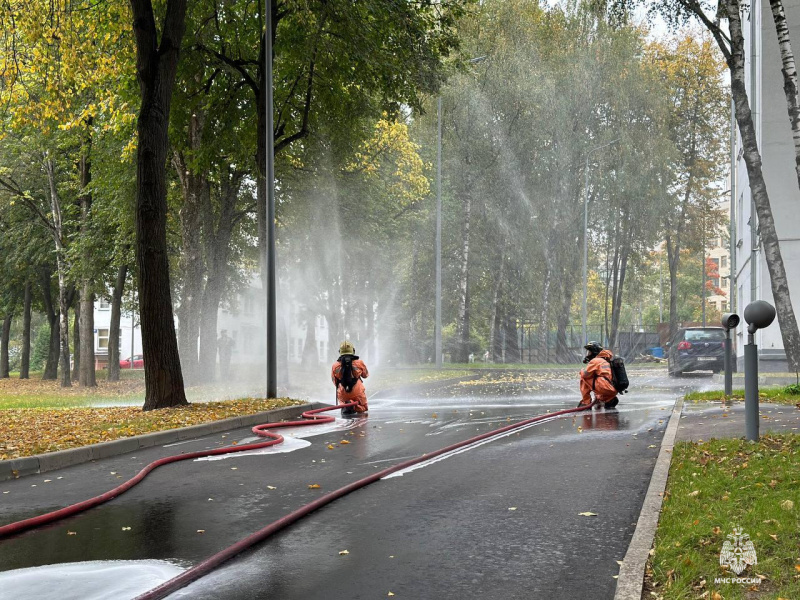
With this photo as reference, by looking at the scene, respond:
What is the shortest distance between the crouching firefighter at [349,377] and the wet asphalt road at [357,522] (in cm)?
359

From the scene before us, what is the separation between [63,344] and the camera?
31375 mm

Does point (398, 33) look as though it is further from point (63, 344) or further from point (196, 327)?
point (63, 344)

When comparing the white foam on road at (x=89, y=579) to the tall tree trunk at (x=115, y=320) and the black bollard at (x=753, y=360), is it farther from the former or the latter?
the tall tree trunk at (x=115, y=320)

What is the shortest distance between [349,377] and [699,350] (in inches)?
681

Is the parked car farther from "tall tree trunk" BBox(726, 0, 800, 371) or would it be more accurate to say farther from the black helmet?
the black helmet

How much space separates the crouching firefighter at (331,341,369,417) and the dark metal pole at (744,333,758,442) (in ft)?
23.9

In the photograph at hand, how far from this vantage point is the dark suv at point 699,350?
28.7 meters

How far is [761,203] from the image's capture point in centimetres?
1834

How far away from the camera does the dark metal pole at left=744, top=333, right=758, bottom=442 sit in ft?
30.1

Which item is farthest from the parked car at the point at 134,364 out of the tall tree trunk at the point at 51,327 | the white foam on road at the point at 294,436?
the white foam on road at the point at 294,436

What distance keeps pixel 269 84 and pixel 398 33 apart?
385 cm

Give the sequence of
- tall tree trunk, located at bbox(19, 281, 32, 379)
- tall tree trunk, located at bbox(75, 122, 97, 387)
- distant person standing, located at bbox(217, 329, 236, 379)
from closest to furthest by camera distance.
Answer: tall tree trunk, located at bbox(75, 122, 97, 387) → distant person standing, located at bbox(217, 329, 236, 379) → tall tree trunk, located at bbox(19, 281, 32, 379)
